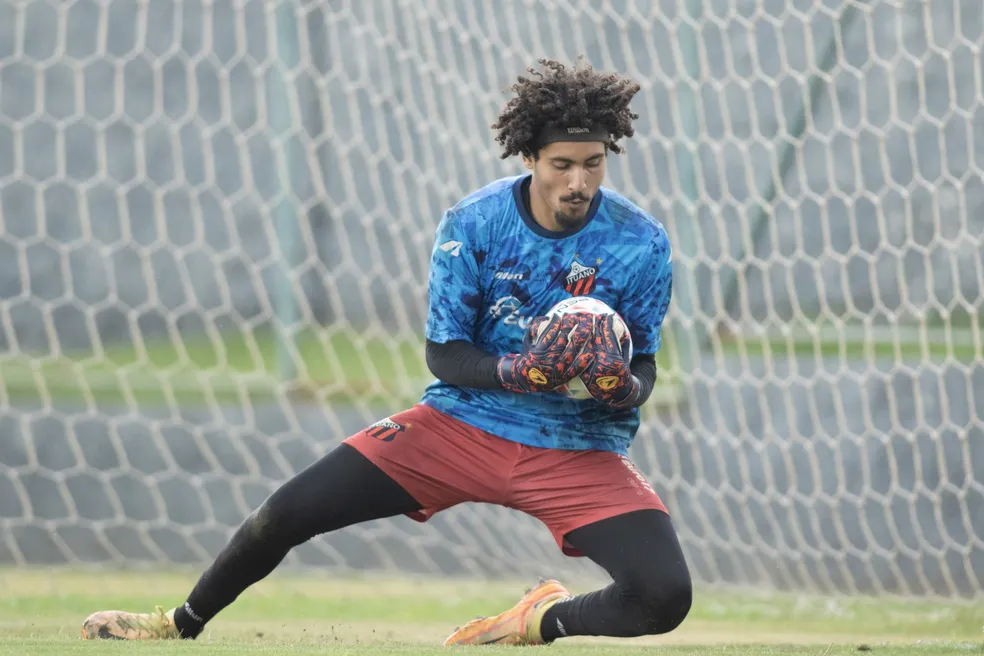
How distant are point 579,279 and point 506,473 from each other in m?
0.52

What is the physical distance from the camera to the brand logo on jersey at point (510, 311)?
361cm

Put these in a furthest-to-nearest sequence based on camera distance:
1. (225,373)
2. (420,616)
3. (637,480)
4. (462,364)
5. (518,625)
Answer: (225,373), (420,616), (518,625), (637,480), (462,364)

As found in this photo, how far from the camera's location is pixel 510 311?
3619 millimetres

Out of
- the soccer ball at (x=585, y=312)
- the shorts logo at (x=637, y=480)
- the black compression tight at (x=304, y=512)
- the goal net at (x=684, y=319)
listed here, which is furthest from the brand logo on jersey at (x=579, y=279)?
the goal net at (x=684, y=319)

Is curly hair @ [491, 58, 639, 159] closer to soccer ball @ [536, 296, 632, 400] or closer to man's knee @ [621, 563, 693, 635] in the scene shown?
soccer ball @ [536, 296, 632, 400]

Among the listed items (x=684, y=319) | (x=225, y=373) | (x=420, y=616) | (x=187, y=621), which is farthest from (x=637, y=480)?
(x=225, y=373)

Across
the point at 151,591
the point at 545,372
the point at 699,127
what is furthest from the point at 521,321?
the point at 699,127

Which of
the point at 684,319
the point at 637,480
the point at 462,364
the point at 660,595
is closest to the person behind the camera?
the point at 660,595

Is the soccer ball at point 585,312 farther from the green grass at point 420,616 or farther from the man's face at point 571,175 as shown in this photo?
the green grass at point 420,616

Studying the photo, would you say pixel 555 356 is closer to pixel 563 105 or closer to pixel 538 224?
pixel 538 224

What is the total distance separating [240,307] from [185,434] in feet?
9.13

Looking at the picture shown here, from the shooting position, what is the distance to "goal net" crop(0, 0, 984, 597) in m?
5.48

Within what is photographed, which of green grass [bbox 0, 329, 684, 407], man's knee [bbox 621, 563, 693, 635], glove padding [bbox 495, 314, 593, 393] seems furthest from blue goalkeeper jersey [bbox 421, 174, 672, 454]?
green grass [bbox 0, 329, 684, 407]

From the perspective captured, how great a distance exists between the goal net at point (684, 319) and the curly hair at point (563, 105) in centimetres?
190
